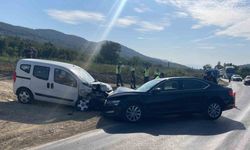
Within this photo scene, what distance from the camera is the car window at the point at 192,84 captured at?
12817mm

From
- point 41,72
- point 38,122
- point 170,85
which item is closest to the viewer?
point 38,122

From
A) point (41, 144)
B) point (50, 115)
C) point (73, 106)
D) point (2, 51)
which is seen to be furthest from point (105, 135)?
point (2, 51)

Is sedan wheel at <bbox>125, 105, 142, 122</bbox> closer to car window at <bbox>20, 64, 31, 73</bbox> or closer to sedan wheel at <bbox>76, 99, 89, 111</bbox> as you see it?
sedan wheel at <bbox>76, 99, 89, 111</bbox>

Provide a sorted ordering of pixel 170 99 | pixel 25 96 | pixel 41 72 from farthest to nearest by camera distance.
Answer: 1. pixel 25 96
2. pixel 41 72
3. pixel 170 99

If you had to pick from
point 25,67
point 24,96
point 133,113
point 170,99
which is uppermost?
point 25,67

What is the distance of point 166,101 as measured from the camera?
12.3 metres

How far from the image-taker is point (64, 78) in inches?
566

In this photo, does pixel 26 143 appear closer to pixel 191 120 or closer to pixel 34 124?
pixel 34 124

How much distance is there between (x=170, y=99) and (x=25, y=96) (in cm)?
591

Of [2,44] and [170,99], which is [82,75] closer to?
[170,99]

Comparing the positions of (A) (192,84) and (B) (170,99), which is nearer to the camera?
(B) (170,99)

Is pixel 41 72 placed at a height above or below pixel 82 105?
above

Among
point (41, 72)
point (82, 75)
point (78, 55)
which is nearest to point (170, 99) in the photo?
point (82, 75)

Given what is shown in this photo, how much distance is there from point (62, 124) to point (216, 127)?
183 inches
